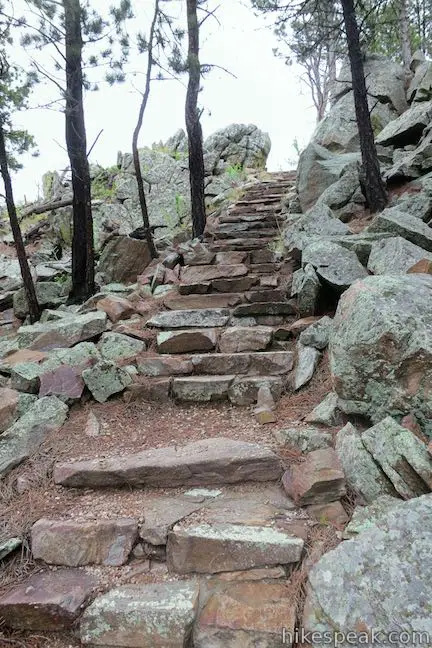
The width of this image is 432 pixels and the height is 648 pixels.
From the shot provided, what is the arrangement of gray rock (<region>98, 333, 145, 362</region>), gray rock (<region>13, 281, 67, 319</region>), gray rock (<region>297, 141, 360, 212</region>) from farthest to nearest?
gray rock (<region>297, 141, 360, 212</region>), gray rock (<region>13, 281, 67, 319</region>), gray rock (<region>98, 333, 145, 362</region>)

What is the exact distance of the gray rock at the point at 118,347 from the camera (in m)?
4.92

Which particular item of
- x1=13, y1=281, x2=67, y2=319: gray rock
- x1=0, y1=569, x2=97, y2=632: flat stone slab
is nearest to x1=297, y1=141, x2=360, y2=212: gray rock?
x1=13, y1=281, x2=67, y2=319: gray rock

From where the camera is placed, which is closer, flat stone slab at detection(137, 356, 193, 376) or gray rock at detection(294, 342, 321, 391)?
gray rock at detection(294, 342, 321, 391)

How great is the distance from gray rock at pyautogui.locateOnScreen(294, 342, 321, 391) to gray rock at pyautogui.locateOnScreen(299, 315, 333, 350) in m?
0.07

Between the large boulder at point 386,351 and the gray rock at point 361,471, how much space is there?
0.29m

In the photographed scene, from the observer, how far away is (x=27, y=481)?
3197 millimetres

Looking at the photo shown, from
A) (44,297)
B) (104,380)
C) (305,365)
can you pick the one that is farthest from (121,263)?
(305,365)

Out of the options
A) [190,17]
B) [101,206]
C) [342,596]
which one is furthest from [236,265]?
[101,206]

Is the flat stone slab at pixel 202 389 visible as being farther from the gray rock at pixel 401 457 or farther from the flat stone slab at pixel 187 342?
the gray rock at pixel 401 457

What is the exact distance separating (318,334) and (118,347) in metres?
2.25

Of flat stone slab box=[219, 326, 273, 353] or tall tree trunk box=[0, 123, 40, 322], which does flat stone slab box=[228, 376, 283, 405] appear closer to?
flat stone slab box=[219, 326, 273, 353]

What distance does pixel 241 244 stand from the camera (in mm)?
8000

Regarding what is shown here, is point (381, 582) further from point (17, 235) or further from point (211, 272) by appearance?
point (17, 235)

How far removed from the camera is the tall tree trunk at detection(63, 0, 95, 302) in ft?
23.5
